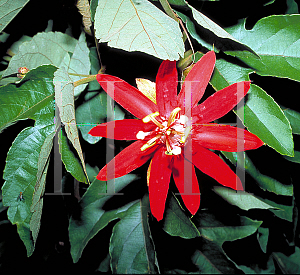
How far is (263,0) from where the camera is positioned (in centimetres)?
76

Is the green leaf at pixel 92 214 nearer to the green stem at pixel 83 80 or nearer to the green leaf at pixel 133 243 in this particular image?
the green leaf at pixel 133 243

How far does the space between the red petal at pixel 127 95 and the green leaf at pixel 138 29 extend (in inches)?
3.3

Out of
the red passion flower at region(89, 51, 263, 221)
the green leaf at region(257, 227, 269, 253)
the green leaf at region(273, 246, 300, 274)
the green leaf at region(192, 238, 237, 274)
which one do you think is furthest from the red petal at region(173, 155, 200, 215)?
the green leaf at region(273, 246, 300, 274)

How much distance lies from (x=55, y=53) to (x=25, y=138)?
13.1 inches

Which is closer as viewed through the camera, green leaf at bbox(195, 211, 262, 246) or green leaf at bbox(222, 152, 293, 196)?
green leaf at bbox(222, 152, 293, 196)

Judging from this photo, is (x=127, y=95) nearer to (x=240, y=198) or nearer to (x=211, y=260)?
(x=240, y=198)

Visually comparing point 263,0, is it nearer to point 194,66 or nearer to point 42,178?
point 194,66

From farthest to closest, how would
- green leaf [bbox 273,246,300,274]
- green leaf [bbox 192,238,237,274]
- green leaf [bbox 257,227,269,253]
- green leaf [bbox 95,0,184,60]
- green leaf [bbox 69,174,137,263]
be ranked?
green leaf [bbox 273,246,300,274] < green leaf [bbox 257,227,269,253] < green leaf [bbox 192,238,237,274] < green leaf [bbox 69,174,137,263] < green leaf [bbox 95,0,184,60]

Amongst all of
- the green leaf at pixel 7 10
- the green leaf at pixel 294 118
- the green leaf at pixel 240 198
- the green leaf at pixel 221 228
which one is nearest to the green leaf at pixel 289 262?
the green leaf at pixel 221 228

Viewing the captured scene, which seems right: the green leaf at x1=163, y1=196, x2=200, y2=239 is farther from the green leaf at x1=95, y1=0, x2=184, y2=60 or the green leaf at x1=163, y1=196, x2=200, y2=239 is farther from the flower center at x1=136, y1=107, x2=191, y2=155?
the green leaf at x1=95, y1=0, x2=184, y2=60

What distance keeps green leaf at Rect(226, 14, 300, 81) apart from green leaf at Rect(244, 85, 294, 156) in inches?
3.2

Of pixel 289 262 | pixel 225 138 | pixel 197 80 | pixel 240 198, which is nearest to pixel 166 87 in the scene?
pixel 197 80

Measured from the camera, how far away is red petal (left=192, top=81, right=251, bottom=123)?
0.61 metres

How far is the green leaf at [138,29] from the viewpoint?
21.8 inches
